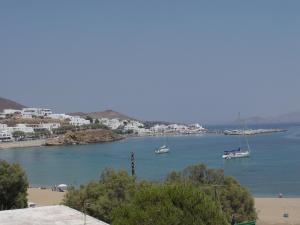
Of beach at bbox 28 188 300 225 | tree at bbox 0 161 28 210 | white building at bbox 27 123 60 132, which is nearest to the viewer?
tree at bbox 0 161 28 210

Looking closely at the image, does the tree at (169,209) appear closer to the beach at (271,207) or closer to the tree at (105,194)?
the tree at (105,194)

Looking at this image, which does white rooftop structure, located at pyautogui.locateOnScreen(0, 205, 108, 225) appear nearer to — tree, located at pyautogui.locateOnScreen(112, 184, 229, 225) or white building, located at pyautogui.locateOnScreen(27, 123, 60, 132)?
tree, located at pyautogui.locateOnScreen(112, 184, 229, 225)

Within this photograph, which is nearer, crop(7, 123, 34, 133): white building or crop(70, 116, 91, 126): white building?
crop(7, 123, 34, 133): white building

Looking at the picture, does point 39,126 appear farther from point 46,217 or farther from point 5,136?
point 46,217

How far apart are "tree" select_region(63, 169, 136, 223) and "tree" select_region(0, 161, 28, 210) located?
3.30 metres

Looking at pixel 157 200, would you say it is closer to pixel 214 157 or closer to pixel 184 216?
pixel 184 216

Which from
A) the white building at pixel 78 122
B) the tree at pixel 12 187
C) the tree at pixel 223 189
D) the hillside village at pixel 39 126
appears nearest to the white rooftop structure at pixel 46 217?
the tree at pixel 223 189

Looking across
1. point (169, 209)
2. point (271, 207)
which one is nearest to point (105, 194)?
point (169, 209)

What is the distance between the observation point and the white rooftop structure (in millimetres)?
17141

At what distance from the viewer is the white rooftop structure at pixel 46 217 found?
17.1 metres

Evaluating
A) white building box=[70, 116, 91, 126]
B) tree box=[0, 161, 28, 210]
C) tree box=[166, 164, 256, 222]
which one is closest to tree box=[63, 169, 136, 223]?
tree box=[166, 164, 256, 222]

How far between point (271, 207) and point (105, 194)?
56.7 ft

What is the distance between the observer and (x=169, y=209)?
11445 millimetres

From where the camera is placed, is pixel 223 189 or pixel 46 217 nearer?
pixel 46 217
